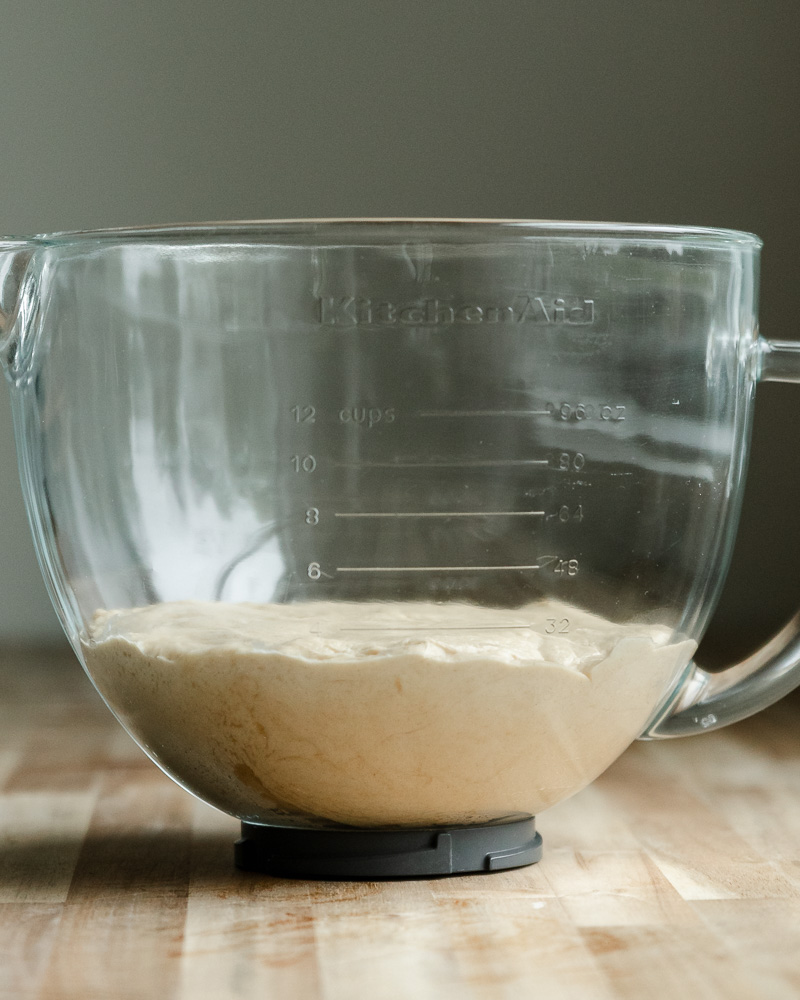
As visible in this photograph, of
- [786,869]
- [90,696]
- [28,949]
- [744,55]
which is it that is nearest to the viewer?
[28,949]

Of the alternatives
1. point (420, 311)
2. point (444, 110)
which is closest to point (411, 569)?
point (420, 311)

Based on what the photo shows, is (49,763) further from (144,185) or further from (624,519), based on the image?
(144,185)

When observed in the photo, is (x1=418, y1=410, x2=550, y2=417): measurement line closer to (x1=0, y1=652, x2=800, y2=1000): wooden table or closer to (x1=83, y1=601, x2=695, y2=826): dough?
(x1=83, y1=601, x2=695, y2=826): dough

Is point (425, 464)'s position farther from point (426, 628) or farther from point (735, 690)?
point (735, 690)

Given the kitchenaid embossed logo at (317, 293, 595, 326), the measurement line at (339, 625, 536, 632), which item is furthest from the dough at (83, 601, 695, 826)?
the kitchenaid embossed logo at (317, 293, 595, 326)

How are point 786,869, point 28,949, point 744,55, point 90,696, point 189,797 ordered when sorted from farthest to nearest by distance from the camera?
point 744,55 → point 90,696 → point 189,797 → point 786,869 → point 28,949

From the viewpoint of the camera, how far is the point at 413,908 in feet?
1.95

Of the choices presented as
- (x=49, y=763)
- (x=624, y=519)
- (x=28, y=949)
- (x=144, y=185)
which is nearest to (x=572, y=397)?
(x=624, y=519)

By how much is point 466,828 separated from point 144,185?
3.61 ft

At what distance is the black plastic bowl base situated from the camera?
0.62 m

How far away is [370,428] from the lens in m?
0.56

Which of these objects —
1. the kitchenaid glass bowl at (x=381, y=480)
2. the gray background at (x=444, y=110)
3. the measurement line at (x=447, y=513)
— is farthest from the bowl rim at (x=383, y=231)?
the gray background at (x=444, y=110)

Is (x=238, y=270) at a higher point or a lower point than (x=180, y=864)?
higher

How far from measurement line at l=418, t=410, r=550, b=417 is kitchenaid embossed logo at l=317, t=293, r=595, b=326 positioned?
36 millimetres
